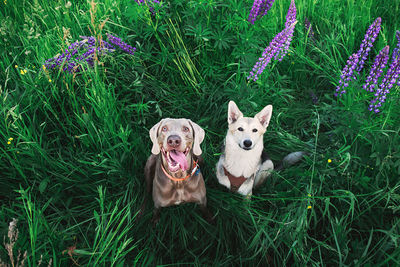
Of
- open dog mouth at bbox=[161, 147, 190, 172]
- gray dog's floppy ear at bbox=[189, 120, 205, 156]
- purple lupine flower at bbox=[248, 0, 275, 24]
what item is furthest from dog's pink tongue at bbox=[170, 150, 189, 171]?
purple lupine flower at bbox=[248, 0, 275, 24]

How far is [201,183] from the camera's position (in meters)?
2.24

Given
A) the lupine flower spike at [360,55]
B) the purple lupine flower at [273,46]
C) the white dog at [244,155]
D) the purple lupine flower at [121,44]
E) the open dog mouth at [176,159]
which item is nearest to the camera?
the open dog mouth at [176,159]

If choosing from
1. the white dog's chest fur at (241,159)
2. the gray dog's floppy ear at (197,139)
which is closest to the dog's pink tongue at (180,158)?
the gray dog's floppy ear at (197,139)

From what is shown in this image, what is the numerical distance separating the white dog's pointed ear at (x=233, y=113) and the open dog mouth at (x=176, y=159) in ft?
1.68

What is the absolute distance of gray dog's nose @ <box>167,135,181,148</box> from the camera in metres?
1.82

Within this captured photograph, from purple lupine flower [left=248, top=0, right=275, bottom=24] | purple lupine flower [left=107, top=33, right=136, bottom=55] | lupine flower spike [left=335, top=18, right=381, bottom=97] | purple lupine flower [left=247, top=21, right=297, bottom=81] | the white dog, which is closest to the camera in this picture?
the white dog

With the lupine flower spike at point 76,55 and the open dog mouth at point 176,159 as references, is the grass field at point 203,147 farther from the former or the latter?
the open dog mouth at point 176,159

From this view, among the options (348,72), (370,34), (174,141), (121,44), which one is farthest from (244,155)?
(121,44)

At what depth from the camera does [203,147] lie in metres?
2.72

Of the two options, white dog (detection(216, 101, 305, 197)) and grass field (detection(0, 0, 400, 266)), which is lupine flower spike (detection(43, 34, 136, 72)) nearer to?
grass field (detection(0, 0, 400, 266))

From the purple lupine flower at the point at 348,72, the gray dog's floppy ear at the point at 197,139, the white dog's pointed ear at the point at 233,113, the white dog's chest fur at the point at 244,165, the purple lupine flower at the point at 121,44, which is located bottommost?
the white dog's chest fur at the point at 244,165

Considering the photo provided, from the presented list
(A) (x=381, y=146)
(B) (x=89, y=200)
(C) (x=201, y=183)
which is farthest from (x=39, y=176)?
(A) (x=381, y=146)

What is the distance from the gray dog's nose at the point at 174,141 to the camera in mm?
1820

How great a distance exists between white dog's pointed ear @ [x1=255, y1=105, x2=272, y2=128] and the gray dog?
542mm
